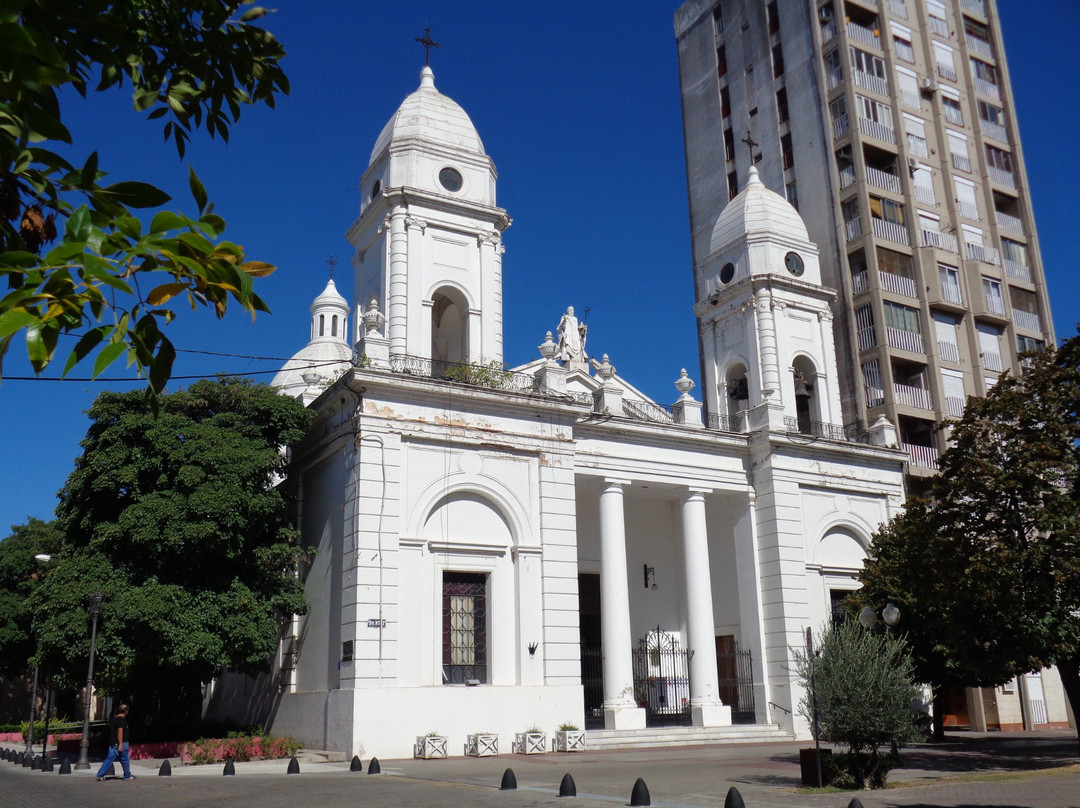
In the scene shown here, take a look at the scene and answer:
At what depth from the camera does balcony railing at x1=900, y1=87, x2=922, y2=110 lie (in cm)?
4103

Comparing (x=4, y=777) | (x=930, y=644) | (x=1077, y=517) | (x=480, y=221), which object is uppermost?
(x=480, y=221)

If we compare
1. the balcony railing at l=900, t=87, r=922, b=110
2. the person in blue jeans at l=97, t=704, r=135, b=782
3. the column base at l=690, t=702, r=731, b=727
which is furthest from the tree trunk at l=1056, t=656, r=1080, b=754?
the balcony railing at l=900, t=87, r=922, b=110

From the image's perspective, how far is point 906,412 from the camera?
35.9m

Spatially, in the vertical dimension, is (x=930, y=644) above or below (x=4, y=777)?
above

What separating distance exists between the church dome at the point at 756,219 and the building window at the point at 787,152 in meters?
8.19

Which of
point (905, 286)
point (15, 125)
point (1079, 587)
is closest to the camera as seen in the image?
point (15, 125)

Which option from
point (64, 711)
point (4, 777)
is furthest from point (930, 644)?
point (64, 711)

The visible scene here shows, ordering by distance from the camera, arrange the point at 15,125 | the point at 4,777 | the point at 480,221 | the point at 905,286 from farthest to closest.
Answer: the point at 905,286 → the point at 480,221 → the point at 4,777 → the point at 15,125

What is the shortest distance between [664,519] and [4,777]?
20506 mm

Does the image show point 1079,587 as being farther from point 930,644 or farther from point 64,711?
point 64,711

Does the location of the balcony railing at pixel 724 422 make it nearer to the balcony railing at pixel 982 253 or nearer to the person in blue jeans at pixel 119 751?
the balcony railing at pixel 982 253

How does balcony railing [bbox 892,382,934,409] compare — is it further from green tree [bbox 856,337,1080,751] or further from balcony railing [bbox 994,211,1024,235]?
green tree [bbox 856,337,1080,751]

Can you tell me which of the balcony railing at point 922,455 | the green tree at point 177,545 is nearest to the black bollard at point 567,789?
the green tree at point 177,545

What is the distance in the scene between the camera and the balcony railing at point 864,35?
4059 centimetres
